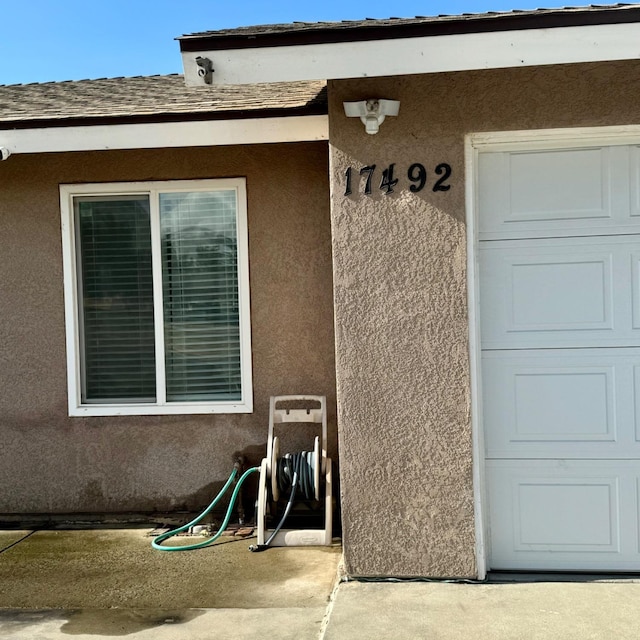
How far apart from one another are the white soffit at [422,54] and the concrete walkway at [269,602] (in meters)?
2.97

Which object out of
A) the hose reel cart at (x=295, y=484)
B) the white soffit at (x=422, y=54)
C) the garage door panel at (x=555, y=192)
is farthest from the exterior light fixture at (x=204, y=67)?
the hose reel cart at (x=295, y=484)

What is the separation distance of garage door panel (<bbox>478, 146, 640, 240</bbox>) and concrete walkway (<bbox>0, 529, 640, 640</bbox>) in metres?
2.14

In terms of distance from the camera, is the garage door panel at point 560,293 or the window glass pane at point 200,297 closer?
the garage door panel at point 560,293

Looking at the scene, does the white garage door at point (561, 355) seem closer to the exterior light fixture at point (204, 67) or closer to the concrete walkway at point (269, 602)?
the concrete walkway at point (269, 602)

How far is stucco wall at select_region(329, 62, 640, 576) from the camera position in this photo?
4.77 m

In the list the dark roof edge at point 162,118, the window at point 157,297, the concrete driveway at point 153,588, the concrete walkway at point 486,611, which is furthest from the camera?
the window at point 157,297

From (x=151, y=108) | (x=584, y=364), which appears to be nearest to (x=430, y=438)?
(x=584, y=364)

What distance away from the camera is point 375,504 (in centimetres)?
490

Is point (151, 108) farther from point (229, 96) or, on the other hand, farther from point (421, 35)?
point (421, 35)

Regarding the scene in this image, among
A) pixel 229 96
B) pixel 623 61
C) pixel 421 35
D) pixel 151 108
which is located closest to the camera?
pixel 421 35

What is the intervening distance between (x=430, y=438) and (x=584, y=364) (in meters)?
1.05

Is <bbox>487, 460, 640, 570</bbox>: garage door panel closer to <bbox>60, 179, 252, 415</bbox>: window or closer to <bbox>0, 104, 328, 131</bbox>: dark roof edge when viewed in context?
<bbox>60, 179, 252, 415</bbox>: window

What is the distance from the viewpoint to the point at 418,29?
171 inches

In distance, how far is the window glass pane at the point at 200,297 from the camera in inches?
259
